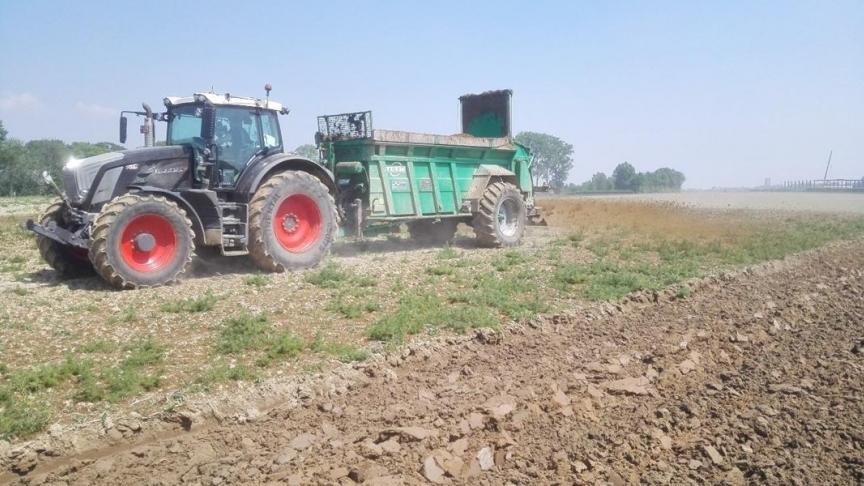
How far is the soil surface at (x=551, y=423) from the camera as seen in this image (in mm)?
3803

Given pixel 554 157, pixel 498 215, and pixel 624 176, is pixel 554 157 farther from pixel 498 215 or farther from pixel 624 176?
pixel 498 215

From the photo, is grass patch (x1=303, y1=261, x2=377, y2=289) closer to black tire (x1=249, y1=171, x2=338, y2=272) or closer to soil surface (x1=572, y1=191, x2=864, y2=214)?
black tire (x1=249, y1=171, x2=338, y2=272)

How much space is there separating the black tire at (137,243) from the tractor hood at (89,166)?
66cm

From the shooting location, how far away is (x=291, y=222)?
939cm

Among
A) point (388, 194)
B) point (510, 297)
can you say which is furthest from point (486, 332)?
point (388, 194)

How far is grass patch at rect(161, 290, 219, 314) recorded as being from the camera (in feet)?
21.7

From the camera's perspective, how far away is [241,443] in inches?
165

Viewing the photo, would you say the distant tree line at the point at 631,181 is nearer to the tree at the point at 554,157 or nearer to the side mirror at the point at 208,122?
the tree at the point at 554,157

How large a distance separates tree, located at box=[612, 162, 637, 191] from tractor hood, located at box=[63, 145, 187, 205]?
254 feet

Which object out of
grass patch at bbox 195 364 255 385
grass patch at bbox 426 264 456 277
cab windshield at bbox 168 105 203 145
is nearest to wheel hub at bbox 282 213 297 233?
cab windshield at bbox 168 105 203 145

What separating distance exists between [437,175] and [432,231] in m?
1.96

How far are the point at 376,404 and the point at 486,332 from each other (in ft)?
6.25

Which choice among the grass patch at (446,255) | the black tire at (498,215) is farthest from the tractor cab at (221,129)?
the black tire at (498,215)

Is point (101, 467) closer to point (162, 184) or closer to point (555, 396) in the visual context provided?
point (555, 396)
